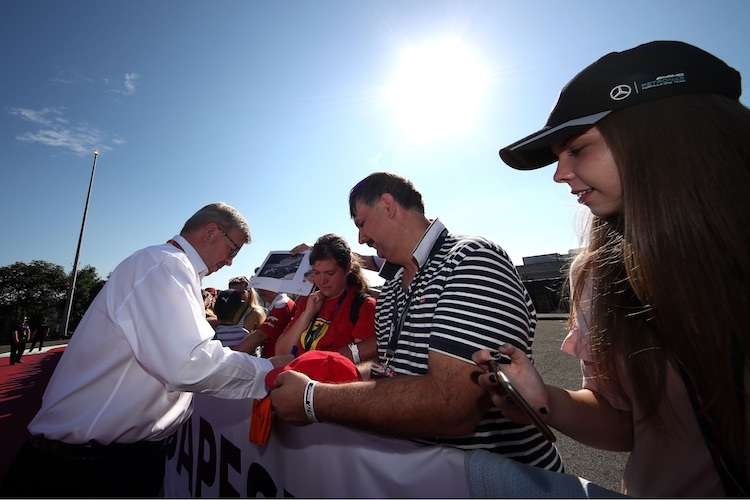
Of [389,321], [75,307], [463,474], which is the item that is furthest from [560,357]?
[75,307]

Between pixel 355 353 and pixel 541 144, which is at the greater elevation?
pixel 541 144

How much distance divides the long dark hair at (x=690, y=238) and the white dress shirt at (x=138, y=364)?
1.82m

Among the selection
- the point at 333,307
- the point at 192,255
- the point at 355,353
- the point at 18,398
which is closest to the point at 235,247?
the point at 192,255

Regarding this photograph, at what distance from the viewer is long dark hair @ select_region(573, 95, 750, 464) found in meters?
0.80

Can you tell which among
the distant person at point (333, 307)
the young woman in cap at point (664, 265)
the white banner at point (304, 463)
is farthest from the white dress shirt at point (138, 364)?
the young woman in cap at point (664, 265)

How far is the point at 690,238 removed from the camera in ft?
2.79

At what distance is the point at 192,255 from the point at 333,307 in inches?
51.7

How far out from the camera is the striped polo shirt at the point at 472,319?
1.23m

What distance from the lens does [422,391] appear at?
4.03 feet

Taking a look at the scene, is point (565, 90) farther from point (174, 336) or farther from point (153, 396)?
point (153, 396)

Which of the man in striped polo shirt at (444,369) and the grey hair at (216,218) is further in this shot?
the grey hair at (216,218)

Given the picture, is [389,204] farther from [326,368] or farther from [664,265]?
[664,265]

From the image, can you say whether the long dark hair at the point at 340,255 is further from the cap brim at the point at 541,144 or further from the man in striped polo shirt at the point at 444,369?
A: the cap brim at the point at 541,144

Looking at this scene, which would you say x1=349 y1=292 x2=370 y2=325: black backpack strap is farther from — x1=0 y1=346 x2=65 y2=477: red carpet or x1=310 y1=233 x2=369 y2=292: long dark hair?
x1=0 y1=346 x2=65 y2=477: red carpet
